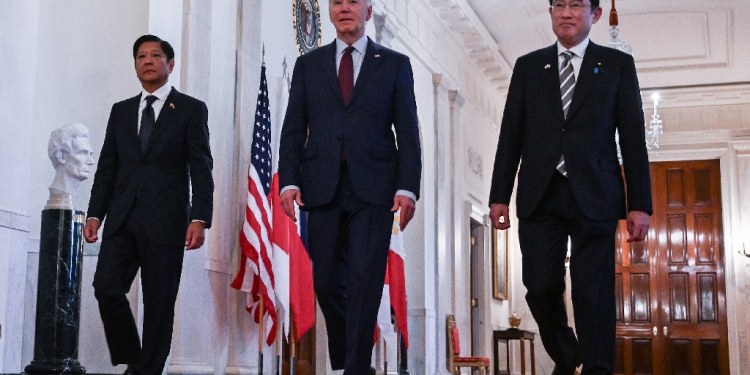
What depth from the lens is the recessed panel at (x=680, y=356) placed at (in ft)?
51.5

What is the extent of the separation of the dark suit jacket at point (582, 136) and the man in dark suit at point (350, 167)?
0.42 m

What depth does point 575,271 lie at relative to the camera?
3.54 m

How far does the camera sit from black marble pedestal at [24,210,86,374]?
4789mm

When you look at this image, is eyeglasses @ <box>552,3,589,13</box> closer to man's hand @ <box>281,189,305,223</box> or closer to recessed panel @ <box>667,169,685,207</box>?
man's hand @ <box>281,189,305,223</box>

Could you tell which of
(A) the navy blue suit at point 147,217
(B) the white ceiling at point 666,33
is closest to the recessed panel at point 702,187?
(B) the white ceiling at point 666,33

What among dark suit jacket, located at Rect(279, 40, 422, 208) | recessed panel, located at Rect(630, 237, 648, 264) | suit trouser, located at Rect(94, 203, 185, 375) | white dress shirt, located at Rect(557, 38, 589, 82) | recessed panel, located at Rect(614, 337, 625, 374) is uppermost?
recessed panel, located at Rect(630, 237, 648, 264)

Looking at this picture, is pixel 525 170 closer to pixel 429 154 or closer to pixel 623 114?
pixel 623 114

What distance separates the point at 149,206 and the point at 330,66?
1031 millimetres

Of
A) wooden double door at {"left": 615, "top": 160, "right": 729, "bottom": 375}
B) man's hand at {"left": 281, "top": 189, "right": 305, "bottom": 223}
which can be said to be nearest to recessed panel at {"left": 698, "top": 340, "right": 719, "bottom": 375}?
wooden double door at {"left": 615, "top": 160, "right": 729, "bottom": 375}

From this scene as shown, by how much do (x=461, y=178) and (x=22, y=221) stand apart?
867 centimetres

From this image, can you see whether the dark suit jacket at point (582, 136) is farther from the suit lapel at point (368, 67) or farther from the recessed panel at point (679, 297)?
the recessed panel at point (679, 297)

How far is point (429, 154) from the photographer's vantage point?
11859mm

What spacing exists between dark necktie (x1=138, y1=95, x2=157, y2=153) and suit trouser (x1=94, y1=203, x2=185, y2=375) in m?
0.32

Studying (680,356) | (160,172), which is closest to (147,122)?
(160,172)
